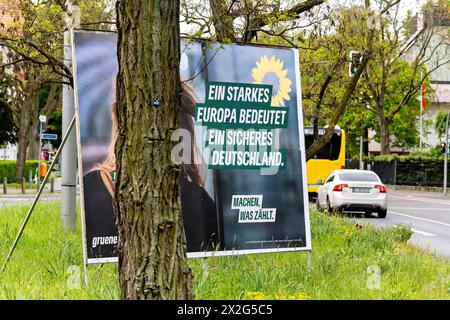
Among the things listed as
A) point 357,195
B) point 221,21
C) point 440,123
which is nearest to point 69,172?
point 221,21

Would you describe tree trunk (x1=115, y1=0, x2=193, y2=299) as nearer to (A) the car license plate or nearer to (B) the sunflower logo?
(B) the sunflower logo

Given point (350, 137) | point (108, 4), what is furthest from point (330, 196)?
point (350, 137)

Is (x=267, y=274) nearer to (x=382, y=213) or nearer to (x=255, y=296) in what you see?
(x=255, y=296)

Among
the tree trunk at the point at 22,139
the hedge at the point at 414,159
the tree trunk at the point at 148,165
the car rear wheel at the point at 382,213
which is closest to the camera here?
the tree trunk at the point at 148,165

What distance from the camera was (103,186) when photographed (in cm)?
708

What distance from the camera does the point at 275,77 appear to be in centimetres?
787

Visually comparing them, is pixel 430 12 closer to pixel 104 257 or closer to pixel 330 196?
pixel 330 196

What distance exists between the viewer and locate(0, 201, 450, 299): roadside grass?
6.16 metres

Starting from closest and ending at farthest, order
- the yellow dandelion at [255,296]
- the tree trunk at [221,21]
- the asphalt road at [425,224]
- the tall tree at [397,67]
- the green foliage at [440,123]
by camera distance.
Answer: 1. the yellow dandelion at [255,296]
2. the tree trunk at [221,21]
3. the asphalt road at [425,224]
4. the tall tree at [397,67]
5. the green foliage at [440,123]

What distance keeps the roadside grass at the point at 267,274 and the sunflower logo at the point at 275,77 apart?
1794mm

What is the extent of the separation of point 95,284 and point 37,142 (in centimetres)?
4446

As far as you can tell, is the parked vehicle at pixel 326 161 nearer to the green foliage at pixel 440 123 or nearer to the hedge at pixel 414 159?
the hedge at pixel 414 159

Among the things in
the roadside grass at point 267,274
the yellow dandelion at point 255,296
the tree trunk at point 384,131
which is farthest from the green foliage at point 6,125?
the yellow dandelion at point 255,296

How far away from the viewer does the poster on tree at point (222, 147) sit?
7055 millimetres
